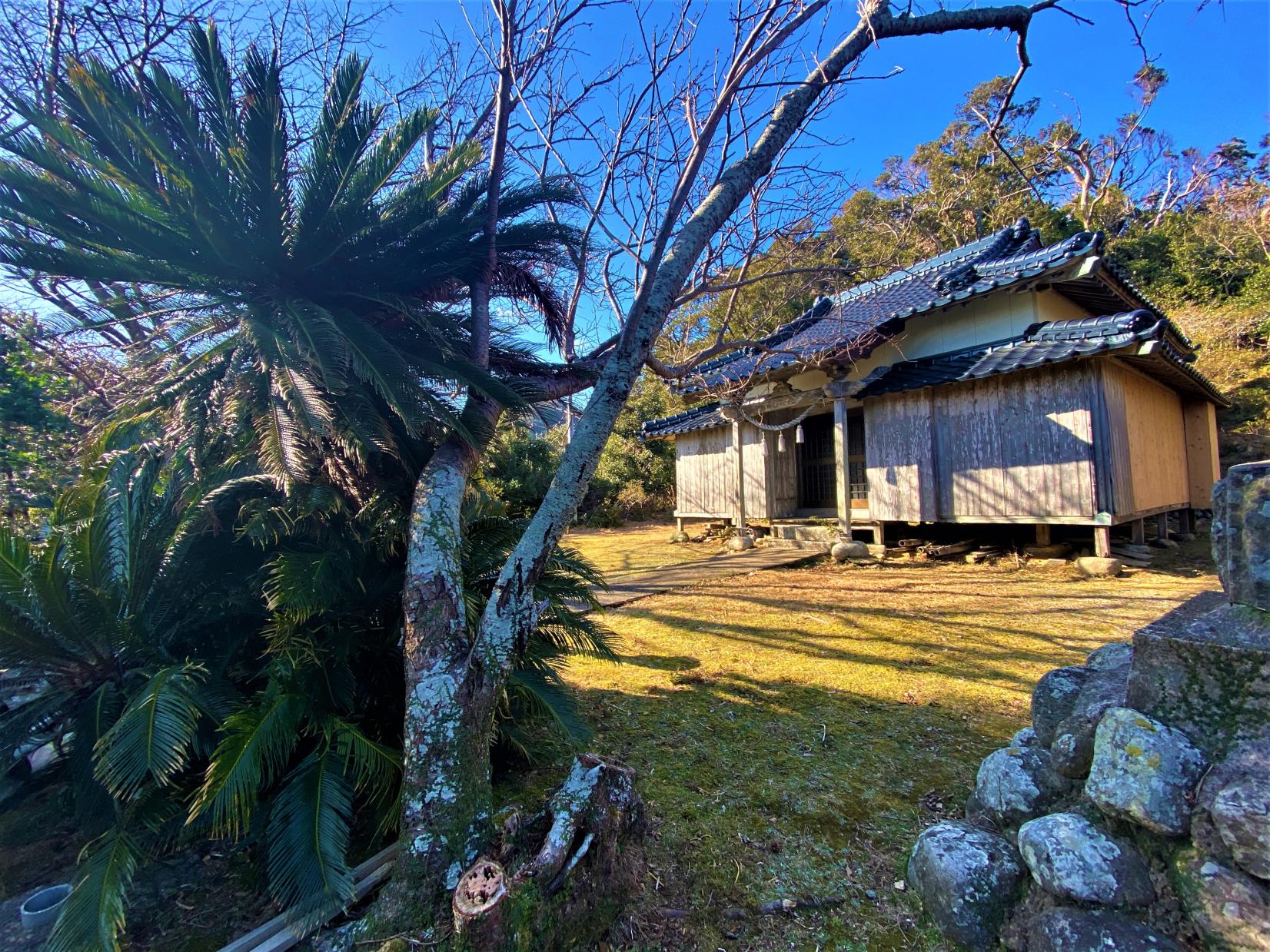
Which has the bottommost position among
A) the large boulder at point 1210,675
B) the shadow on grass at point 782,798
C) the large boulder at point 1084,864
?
the shadow on grass at point 782,798

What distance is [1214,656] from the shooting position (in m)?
1.48

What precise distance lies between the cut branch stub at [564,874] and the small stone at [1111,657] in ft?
6.83

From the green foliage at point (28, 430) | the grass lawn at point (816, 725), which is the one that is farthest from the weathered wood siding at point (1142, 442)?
the green foliage at point (28, 430)

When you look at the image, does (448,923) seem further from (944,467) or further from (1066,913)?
(944,467)

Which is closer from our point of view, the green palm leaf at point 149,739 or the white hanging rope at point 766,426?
the green palm leaf at point 149,739

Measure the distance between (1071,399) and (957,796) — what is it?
283 inches

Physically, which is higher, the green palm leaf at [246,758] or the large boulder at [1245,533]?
the large boulder at [1245,533]

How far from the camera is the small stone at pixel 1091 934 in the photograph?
136 cm

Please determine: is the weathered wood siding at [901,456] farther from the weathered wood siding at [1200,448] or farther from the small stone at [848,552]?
the weathered wood siding at [1200,448]

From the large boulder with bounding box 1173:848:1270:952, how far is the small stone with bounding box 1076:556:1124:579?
7.68 metres

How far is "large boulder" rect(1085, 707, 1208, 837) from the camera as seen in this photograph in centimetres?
142

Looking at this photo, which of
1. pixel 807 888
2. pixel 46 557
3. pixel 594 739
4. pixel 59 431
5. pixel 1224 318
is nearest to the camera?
pixel 807 888

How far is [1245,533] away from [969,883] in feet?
4.51

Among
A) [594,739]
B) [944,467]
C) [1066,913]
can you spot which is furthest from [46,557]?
[944,467]
